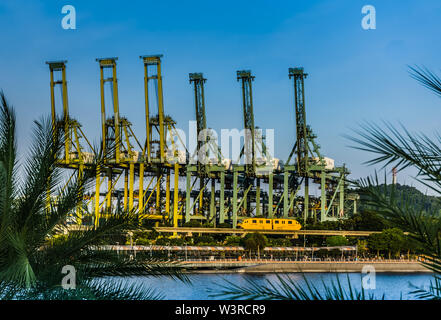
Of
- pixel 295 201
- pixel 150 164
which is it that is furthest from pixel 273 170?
pixel 150 164

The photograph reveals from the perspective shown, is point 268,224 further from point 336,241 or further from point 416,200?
point 416,200

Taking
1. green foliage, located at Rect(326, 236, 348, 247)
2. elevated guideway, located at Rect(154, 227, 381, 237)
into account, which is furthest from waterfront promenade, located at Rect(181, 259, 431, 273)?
elevated guideway, located at Rect(154, 227, 381, 237)

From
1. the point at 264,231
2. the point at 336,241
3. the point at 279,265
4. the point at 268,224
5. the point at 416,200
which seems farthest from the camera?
the point at 268,224

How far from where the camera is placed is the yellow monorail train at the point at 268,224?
204 feet

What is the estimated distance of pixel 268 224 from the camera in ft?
205

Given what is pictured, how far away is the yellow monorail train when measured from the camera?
62.3 metres

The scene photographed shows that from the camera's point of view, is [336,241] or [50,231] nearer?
[50,231]

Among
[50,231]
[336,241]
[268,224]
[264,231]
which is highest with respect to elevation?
[50,231]

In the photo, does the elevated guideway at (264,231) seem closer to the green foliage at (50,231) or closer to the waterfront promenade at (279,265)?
the waterfront promenade at (279,265)

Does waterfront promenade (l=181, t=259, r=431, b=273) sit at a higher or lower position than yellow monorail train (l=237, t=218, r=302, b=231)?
lower

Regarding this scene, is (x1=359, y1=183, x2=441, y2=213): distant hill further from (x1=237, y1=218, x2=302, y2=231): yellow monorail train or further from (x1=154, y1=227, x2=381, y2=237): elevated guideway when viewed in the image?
(x1=237, y1=218, x2=302, y2=231): yellow monorail train

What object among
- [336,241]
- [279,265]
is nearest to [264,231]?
[336,241]
